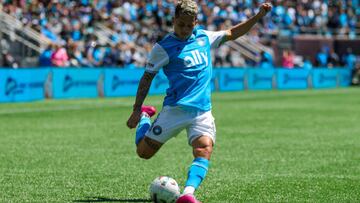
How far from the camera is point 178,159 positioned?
12547 millimetres

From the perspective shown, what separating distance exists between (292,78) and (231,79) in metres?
5.91

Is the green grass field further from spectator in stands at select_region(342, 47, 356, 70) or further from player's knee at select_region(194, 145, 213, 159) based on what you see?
spectator in stands at select_region(342, 47, 356, 70)

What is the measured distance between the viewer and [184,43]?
27.1 ft

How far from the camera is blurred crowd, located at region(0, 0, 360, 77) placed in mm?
33375

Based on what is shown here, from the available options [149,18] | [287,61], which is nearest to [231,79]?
[149,18]

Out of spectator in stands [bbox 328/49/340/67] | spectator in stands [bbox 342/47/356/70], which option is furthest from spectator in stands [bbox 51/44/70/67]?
spectator in stands [bbox 342/47/356/70]

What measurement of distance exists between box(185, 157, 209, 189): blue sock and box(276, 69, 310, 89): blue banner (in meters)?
33.5

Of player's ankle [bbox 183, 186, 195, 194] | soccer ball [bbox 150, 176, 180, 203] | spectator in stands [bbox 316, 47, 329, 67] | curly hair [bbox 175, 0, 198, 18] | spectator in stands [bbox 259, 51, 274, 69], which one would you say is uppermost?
curly hair [bbox 175, 0, 198, 18]

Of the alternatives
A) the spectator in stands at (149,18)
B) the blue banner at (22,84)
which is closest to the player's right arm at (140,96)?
the blue banner at (22,84)

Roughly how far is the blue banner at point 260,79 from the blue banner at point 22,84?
13.6m

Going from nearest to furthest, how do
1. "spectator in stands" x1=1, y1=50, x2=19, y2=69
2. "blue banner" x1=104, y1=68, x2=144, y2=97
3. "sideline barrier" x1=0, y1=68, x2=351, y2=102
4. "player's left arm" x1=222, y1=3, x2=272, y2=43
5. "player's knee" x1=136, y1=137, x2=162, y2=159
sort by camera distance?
"player's knee" x1=136, y1=137, x2=162, y2=159
"player's left arm" x1=222, y1=3, x2=272, y2=43
"sideline barrier" x1=0, y1=68, x2=351, y2=102
"spectator in stands" x1=1, y1=50, x2=19, y2=69
"blue banner" x1=104, y1=68, x2=144, y2=97

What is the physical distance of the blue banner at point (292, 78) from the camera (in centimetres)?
4138

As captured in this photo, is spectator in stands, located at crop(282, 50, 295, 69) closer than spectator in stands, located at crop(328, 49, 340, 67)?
Yes

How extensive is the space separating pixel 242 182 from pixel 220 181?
11.0 inches
